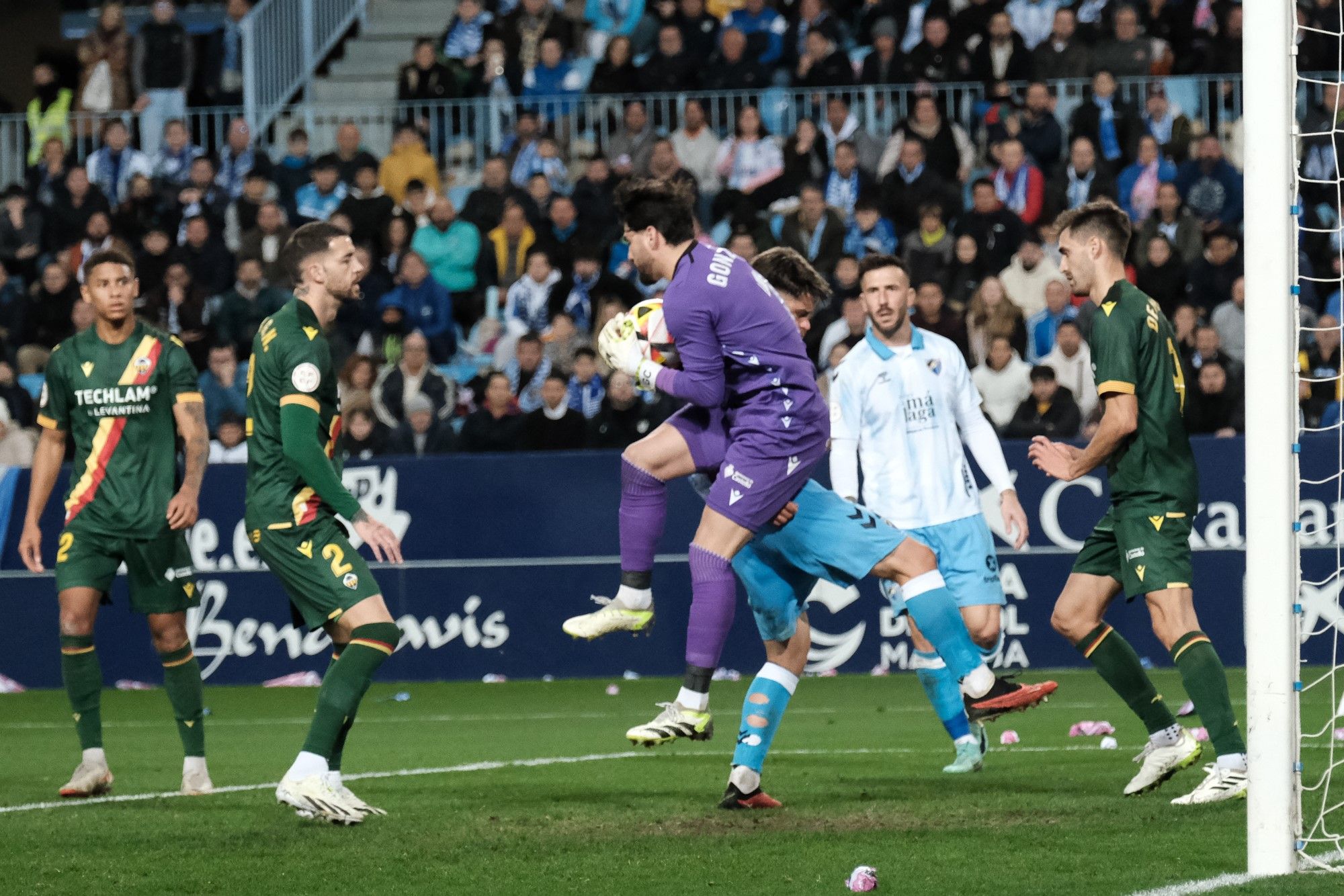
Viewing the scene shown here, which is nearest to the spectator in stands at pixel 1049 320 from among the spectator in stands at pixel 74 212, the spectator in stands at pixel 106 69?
the spectator in stands at pixel 74 212

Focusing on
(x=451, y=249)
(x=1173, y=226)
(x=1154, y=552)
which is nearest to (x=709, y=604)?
(x=1154, y=552)

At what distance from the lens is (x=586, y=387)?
15.9 metres

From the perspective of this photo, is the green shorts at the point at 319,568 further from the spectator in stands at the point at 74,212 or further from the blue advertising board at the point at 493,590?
the spectator in stands at the point at 74,212

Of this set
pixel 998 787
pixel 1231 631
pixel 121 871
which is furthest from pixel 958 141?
pixel 121 871

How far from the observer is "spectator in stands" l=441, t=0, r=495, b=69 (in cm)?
2145

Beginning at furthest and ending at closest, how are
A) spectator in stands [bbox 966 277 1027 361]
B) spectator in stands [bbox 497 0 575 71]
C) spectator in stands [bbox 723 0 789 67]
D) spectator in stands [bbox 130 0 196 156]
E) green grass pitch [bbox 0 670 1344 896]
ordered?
spectator in stands [bbox 130 0 196 156] → spectator in stands [bbox 497 0 575 71] → spectator in stands [bbox 723 0 789 67] → spectator in stands [bbox 966 277 1027 361] → green grass pitch [bbox 0 670 1344 896]

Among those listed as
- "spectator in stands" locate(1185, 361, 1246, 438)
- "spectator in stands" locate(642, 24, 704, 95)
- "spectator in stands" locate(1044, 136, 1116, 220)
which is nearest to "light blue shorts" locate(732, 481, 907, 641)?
"spectator in stands" locate(1185, 361, 1246, 438)

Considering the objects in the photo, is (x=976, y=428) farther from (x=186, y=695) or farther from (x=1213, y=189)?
(x=1213, y=189)

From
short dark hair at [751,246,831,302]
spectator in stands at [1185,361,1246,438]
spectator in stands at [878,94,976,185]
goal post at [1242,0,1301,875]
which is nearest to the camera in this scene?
goal post at [1242,0,1301,875]

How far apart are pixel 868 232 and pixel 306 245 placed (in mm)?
10668

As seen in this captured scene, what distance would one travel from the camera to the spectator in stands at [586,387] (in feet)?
52.1

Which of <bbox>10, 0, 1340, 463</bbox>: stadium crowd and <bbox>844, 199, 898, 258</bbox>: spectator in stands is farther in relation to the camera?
<bbox>844, 199, 898, 258</bbox>: spectator in stands

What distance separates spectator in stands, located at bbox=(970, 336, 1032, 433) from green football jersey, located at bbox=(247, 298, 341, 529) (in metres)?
8.68

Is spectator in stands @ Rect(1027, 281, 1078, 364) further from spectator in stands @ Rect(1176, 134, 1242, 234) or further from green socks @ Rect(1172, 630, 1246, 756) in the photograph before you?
green socks @ Rect(1172, 630, 1246, 756)
